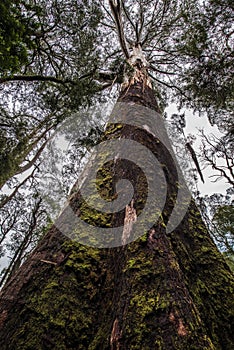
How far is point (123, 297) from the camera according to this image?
968 mm

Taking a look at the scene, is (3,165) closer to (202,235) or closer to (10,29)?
(10,29)

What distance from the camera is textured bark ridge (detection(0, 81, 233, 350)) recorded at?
32.5 inches

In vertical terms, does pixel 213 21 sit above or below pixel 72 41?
above

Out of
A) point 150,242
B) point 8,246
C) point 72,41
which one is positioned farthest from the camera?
point 8,246

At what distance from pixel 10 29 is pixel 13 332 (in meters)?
3.45

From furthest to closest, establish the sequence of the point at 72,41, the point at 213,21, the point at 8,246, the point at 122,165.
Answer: the point at 8,246, the point at 72,41, the point at 213,21, the point at 122,165

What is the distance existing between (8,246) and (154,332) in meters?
14.1

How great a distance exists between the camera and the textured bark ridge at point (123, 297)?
826mm

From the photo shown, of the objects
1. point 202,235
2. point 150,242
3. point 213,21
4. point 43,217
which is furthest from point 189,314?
point 43,217

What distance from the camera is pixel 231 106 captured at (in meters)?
6.97

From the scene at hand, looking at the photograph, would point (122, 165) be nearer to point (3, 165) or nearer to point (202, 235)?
point (202, 235)

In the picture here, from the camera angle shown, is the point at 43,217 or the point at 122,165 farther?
the point at 43,217

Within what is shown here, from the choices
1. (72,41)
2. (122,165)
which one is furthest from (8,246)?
(122,165)

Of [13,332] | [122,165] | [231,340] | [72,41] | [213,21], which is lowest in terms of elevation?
[13,332]
